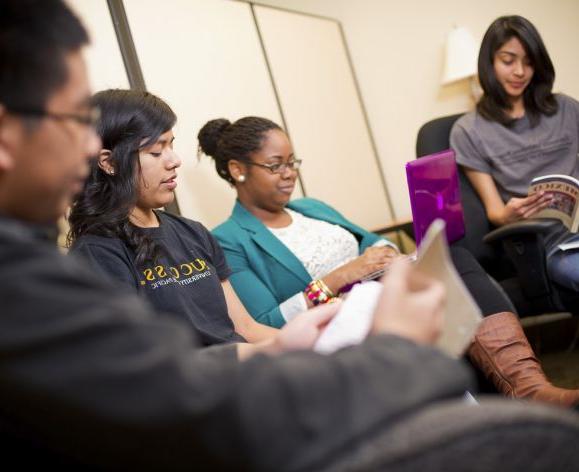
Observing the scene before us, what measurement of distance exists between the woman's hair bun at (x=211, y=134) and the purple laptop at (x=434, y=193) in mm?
744

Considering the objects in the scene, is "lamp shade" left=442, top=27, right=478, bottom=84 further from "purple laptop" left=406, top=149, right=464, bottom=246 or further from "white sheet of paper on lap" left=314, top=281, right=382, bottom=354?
"white sheet of paper on lap" left=314, top=281, right=382, bottom=354

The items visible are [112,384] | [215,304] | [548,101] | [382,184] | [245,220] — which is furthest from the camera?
[382,184]

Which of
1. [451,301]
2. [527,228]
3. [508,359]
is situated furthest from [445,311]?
[527,228]

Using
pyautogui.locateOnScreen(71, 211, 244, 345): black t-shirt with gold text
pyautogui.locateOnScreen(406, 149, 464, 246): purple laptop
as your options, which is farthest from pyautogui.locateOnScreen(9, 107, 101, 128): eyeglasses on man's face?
pyautogui.locateOnScreen(406, 149, 464, 246): purple laptop

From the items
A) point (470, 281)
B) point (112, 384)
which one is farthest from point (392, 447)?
point (470, 281)

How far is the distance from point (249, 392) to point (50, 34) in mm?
356

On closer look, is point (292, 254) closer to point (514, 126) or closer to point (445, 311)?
point (514, 126)

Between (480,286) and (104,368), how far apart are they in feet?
4.84

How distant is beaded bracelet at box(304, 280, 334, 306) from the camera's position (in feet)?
5.96

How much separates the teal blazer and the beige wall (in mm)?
1688

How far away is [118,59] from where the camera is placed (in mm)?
2084

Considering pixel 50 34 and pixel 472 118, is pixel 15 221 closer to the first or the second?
pixel 50 34

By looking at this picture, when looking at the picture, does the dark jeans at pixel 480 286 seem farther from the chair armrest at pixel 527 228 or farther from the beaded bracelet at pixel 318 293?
the beaded bracelet at pixel 318 293

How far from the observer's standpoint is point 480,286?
181 cm
